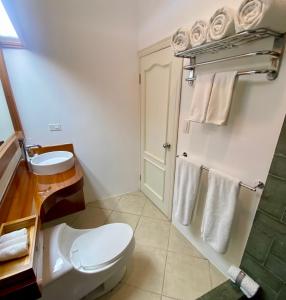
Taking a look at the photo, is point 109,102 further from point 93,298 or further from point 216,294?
point 216,294

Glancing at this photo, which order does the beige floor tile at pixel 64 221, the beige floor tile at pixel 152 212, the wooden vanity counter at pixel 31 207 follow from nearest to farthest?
1. the wooden vanity counter at pixel 31 207
2. the beige floor tile at pixel 64 221
3. the beige floor tile at pixel 152 212

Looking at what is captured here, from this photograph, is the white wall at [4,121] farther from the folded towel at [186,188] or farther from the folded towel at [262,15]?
the folded towel at [262,15]

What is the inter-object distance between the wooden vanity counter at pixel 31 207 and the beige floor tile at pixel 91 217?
0.70 feet

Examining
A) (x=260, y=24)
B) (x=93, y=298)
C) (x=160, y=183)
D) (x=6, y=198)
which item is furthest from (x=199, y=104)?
(x=93, y=298)

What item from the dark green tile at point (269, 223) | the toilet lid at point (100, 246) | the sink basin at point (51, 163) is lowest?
the toilet lid at point (100, 246)

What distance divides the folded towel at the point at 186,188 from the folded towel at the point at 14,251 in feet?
3.95

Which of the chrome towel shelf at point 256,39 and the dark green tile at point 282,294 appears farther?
the dark green tile at point 282,294

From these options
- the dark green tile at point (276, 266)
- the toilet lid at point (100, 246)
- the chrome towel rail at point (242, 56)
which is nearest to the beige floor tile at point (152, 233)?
the toilet lid at point (100, 246)

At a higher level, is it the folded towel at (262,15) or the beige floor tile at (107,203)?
the folded towel at (262,15)

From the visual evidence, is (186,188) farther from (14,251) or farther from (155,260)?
(14,251)

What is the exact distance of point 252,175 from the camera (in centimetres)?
114

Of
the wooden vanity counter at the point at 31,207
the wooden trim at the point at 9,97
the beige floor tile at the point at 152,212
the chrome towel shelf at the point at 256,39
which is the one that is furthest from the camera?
the beige floor tile at the point at 152,212

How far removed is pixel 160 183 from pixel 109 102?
120cm

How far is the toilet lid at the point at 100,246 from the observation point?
3.88ft
